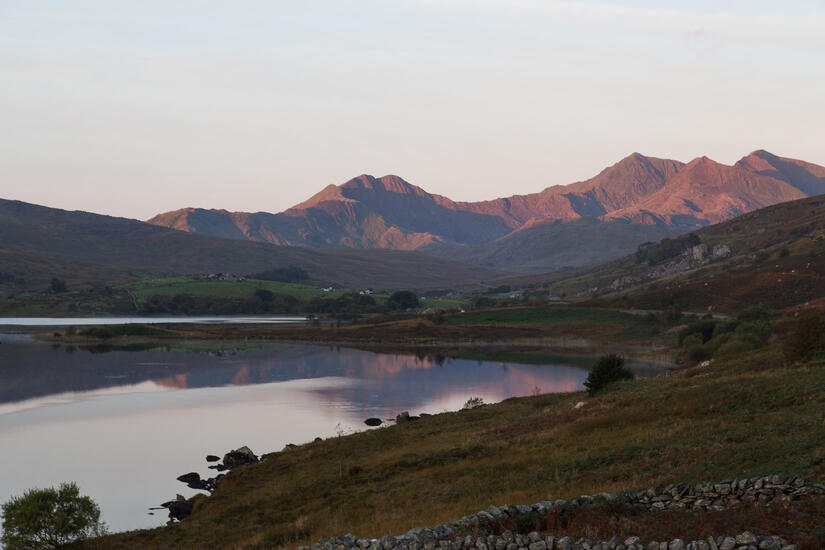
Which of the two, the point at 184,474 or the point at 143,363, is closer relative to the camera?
the point at 184,474

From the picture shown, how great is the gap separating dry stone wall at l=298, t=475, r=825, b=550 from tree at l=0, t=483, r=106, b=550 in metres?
16.9

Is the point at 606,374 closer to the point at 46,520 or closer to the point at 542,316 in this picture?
the point at 46,520

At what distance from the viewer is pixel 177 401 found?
84.2 metres

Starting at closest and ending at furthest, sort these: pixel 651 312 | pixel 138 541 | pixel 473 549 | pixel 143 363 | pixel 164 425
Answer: pixel 473 549 < pixel 138 541 < pixel 164 425 < pixel 143 363 < pixel 651 312

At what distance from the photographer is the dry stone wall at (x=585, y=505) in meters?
16.6

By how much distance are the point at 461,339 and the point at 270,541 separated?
429 feet

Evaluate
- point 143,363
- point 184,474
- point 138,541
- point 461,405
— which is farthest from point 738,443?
point 143,363

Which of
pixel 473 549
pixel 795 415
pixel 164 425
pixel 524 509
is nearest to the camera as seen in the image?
pixel 473 549

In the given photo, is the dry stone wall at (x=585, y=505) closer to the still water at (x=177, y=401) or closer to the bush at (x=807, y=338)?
the still water at (x=177, y=401)

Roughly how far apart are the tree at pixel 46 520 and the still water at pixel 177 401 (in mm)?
6207

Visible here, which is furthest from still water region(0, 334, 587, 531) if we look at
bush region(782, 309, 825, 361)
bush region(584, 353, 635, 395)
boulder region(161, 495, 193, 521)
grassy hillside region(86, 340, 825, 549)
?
bush region(782, 309, 825, 361)

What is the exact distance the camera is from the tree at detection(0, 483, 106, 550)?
103 feet

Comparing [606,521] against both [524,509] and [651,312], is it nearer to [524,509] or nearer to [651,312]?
[524,509]

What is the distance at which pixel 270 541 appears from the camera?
27734 millimetres
